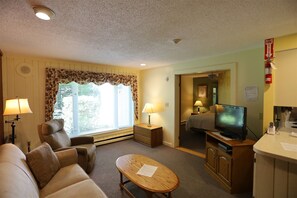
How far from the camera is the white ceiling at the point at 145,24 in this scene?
1.38 m

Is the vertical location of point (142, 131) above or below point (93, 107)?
below

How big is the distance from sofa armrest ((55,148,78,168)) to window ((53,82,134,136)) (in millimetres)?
1718

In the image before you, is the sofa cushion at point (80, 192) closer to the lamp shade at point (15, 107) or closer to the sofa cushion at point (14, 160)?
the sofa cushion at point (14, 160)

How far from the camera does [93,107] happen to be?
14.1 ft

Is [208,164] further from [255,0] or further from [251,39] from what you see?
[255,0]

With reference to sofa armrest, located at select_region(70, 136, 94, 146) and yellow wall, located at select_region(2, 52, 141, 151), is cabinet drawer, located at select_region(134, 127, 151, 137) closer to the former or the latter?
sofa armrest, located at select_region(70, 136, 94, 146)

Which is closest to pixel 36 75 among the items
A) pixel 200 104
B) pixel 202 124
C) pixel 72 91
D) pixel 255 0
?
pixel 72 91

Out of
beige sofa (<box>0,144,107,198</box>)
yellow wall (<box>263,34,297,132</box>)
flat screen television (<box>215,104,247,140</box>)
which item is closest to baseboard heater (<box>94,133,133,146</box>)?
beige sofa (<box>0,144,107,198</box>)

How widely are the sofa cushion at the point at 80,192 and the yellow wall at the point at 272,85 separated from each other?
244 centimetres

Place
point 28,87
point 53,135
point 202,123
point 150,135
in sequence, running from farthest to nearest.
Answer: point 202,123
point 150,135
point 28,87
point 53,135

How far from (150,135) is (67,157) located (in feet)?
7.57

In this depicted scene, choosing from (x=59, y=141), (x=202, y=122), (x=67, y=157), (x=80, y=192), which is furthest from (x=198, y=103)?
(x=80, y=192)

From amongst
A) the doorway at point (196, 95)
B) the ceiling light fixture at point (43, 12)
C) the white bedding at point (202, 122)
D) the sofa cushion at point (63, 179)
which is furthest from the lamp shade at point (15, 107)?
the doorway at point (196, 95)

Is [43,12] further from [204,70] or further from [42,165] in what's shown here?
[204,70]
